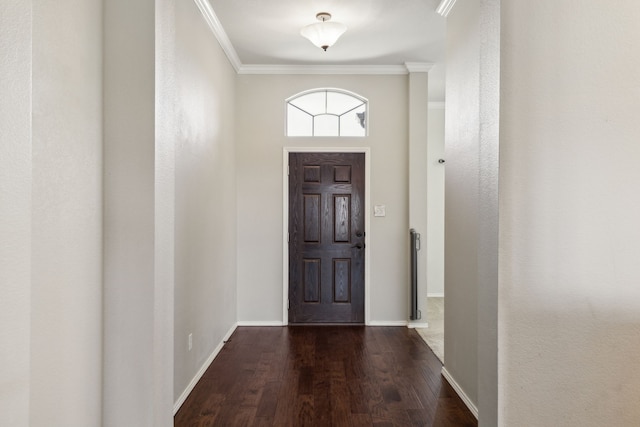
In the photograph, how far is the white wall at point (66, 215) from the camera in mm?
1366

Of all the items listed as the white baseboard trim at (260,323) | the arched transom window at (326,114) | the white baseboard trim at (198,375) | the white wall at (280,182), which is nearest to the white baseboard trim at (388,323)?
the white wall at (280,182)

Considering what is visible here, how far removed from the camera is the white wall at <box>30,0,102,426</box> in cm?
137

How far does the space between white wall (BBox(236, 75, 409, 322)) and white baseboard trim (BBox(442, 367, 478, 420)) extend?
151 cm

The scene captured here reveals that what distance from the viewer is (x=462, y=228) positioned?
2.85 m

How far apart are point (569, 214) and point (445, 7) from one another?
2404 millimetres

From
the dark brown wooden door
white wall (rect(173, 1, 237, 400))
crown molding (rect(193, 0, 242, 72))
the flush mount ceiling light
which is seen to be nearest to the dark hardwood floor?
white wall (rect(173, 1, 237, 400))

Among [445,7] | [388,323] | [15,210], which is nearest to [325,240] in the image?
[388,323]

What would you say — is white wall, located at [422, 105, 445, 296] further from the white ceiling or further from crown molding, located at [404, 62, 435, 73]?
crown molding, located at [404, 62, 435, 73]

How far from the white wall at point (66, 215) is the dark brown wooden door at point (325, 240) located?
3.12m

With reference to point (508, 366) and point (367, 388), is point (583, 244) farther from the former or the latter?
point (367, 388)

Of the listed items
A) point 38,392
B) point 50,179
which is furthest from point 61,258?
point 38,392

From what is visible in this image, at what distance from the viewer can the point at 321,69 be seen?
15.3 feet

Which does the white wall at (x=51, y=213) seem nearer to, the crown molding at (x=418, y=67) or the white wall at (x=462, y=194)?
the white wall at (x=462, y=194)

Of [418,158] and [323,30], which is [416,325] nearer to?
[418,158]
